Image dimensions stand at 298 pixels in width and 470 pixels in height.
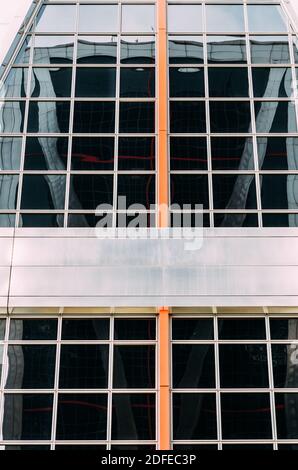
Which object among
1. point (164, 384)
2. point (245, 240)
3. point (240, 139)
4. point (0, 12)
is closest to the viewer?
point (164, 384)

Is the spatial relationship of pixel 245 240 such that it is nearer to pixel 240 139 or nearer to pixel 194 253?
pixel 194 253

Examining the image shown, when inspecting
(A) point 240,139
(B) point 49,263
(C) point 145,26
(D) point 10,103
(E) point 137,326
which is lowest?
(E) point 137,326

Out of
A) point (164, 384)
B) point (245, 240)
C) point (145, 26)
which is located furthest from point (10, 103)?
point (164, 384)

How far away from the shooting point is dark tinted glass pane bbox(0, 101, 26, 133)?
15305mm

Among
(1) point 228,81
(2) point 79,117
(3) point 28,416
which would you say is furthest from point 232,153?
(3) point 28,416

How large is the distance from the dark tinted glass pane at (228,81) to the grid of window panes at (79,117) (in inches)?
60.9

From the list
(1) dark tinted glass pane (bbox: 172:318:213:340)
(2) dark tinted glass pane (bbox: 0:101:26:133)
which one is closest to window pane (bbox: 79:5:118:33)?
(2) dark tinted glass pane (bbox: 0:101:26:133)

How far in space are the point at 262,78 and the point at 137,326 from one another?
282 inches

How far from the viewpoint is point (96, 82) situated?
15.7m

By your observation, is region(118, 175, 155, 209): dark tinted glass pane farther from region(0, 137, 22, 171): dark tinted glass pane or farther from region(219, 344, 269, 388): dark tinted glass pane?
region(219, 344, 269, 388): dark tinted glass pane

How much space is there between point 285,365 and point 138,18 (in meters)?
9.77

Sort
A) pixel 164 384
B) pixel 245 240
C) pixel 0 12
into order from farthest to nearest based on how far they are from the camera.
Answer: pixel 0 12 → pixel 245 240 → pixel 164 384

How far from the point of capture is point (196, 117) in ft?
50.5

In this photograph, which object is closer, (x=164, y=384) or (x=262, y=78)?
(x=164, y=384)
